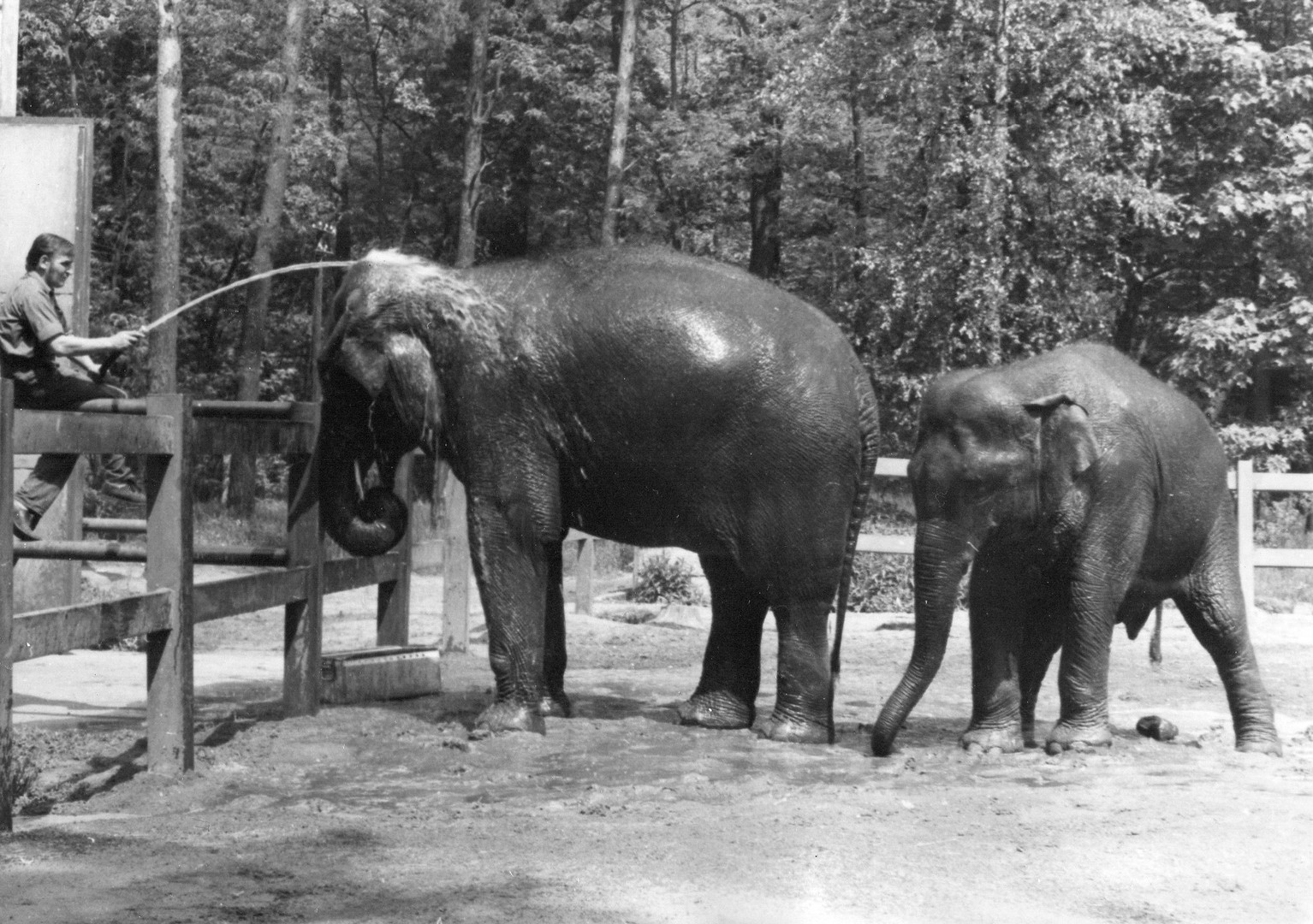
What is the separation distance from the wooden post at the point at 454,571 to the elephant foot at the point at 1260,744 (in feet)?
18.3

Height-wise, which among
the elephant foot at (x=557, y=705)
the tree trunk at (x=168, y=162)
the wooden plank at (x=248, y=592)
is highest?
the tree trunk at (x=168, y=162)

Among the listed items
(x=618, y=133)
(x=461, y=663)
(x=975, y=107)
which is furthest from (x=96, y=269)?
(x=461, y=663)

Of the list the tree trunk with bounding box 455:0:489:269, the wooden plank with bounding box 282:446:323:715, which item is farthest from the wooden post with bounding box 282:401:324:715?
the tree trunk with bounding box 455:0:489:269

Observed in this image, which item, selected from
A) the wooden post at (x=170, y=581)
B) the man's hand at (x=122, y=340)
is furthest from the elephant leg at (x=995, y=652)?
the man's hand at (x=122, y=340)

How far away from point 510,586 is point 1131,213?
20.1 metres

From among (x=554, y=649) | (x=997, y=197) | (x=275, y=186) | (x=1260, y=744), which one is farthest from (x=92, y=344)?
(x=275, y=186)

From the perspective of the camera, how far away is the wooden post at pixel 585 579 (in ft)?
50.0

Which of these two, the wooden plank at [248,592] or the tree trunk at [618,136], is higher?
the tree trunk at [618,136]

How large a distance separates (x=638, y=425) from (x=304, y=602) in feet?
6.37

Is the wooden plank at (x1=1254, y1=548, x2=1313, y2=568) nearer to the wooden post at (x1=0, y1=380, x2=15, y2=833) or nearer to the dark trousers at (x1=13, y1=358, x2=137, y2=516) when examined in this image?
the dark trousers at (x1=13, y1=358, x2=137, y2=516)

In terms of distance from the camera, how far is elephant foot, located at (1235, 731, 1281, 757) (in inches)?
327

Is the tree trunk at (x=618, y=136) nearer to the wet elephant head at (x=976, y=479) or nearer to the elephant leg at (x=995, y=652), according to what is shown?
the elephant leg at (x=995, y=652)

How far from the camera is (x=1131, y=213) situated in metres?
26.4

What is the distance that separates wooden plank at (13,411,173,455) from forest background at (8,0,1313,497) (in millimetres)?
14941
